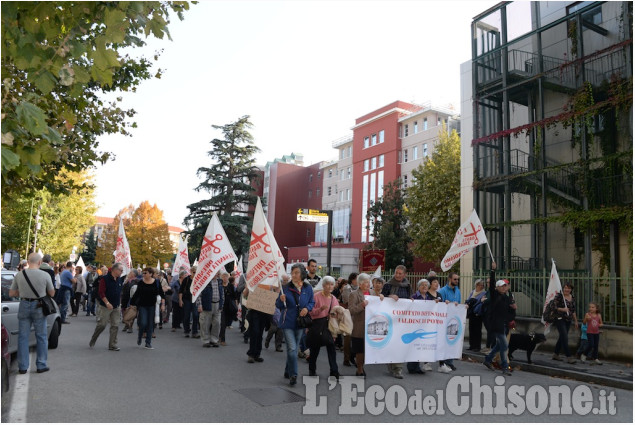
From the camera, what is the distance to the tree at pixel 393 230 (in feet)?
133

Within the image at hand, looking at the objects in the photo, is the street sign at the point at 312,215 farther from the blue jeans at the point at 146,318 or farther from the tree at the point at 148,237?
the tree at the point at 148,237

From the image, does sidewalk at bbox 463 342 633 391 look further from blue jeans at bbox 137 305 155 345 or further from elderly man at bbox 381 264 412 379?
blue jeans at bbox 137 305 155 345

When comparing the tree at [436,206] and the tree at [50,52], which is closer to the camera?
the tree at [50,52]

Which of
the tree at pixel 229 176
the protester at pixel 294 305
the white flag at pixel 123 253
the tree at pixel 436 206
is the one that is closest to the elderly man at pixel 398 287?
the protester at pixel 294 305

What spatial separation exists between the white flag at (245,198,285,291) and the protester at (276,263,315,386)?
1.94 feet

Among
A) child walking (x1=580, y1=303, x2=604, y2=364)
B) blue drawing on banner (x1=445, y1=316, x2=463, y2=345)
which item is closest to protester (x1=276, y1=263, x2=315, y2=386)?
blue drawing on banner (x1=445, y1=316, x2=463, y2=345)

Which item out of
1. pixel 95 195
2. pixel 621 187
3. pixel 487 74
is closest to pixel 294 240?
pixel 95 195

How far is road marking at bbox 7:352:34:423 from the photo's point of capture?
605cm

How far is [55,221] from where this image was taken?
147 feet

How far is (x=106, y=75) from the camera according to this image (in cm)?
480

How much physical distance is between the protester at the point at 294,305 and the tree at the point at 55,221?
37.8 metres

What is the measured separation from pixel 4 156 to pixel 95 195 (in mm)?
45842

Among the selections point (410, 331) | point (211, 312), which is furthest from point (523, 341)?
point (211, 312)

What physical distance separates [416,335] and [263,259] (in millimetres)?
3032
